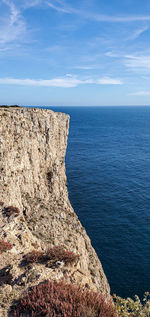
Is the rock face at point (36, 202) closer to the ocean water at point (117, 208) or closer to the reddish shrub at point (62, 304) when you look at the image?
the reddish shrub at point (62, 304)

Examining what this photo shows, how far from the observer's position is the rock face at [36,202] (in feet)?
→ 47.1

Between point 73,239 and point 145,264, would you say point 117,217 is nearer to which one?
point 145,264

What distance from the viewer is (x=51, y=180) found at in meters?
37.5

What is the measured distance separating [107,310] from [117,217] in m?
46.3

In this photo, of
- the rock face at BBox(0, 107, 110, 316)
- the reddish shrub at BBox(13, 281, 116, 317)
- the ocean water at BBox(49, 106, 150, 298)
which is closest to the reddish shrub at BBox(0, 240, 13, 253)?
the rock face at BBox(0, 107, 110, 316)

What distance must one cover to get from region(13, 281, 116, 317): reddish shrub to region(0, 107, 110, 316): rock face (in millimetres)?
2483

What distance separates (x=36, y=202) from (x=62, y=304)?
2386 centimetres

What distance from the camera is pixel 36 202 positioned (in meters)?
32.2

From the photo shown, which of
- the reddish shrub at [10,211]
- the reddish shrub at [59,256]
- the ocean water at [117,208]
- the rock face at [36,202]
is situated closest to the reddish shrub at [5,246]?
the rock face at [36,202]

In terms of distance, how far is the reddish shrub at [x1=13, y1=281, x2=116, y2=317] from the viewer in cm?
882

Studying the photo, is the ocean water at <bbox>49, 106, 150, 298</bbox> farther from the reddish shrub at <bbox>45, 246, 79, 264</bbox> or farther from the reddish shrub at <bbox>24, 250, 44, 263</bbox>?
the reddish shrub at <bbox>24, 250, 44, 263</bbox>

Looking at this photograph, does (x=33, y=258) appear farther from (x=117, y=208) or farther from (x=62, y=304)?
(x=117, y=208)

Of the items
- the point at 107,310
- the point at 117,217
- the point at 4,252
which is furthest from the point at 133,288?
the point at 107,310

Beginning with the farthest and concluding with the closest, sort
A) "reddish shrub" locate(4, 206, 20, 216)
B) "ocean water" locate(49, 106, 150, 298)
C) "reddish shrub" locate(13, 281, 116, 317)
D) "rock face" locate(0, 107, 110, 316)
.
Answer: "ocean water" locate(49, 106, 150, 298)
"reddish shrub" locate(4, 206, 20, 216)
"rock face" locate(0, 107, 110, 316)
"reddish shrub" locate(13, 281, 116, 317)
